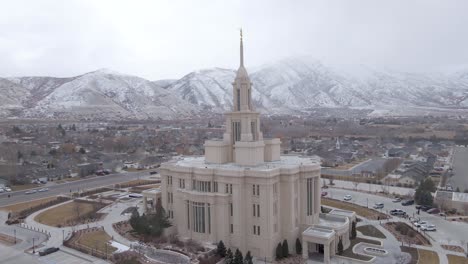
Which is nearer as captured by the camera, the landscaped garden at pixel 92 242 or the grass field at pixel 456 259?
the grass field at pixel 456 259

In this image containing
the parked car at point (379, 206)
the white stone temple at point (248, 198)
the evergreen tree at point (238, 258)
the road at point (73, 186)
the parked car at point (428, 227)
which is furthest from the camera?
the road at point (73, 186)

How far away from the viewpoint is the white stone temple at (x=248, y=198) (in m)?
38.1

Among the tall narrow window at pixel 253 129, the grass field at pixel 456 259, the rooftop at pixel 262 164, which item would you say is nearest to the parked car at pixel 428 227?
the grass field at pixel 456 259

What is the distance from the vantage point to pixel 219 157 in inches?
1689

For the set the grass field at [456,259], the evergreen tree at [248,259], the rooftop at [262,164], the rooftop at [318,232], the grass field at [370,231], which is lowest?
the grass field at [456,259]

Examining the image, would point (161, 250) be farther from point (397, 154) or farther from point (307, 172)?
point (397, 154)

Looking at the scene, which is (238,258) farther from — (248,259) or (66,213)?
(66,213)

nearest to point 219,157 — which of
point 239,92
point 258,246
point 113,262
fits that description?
point 239,92

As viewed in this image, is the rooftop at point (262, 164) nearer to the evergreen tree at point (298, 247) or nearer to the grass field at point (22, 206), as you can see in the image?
the evergreen tree at point (298, 247)

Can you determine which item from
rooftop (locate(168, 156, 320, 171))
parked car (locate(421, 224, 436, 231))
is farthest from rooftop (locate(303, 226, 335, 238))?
Answer: parked car (locate(421, 224, 436, 231))

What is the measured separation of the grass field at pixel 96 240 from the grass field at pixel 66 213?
6167mm

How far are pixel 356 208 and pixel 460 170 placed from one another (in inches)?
1498

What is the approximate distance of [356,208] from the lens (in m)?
55.8

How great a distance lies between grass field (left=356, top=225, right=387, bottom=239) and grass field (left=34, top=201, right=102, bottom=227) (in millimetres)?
33399
